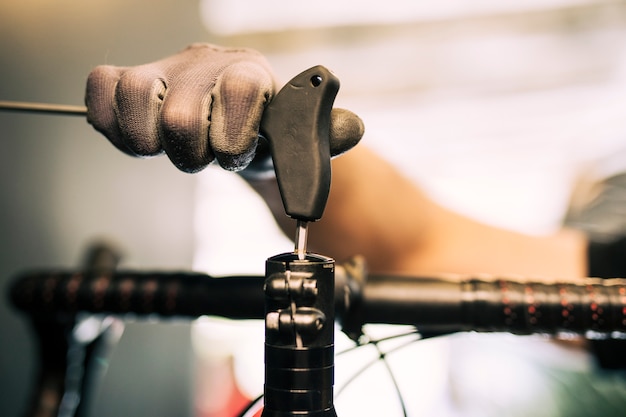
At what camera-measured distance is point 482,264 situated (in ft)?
3.37

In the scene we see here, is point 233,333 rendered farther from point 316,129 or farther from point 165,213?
point 316,129

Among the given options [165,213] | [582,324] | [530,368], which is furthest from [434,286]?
[165,213]

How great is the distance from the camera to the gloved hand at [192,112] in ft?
1.08

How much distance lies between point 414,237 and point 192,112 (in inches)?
31.6

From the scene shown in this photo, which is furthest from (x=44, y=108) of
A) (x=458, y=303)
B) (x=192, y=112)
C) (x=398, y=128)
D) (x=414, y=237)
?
(x=398, y=128)

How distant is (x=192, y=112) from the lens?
1.07 feet

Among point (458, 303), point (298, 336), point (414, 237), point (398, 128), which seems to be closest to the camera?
point (298, 336)

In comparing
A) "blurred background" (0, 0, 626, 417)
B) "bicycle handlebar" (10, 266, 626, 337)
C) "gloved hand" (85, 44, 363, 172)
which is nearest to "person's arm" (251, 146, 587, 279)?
"blurred background" (0, 0, 626, 417)

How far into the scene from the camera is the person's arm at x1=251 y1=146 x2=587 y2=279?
0.94 m

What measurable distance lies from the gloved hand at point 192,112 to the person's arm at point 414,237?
0.56 m

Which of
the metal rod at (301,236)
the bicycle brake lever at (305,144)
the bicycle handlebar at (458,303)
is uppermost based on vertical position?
the bicycle brake lever at (305,144)

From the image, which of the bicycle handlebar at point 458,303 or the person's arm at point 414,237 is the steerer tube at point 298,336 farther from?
the person's arm at point 414,237

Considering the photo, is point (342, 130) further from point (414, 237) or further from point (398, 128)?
point (398, 128)

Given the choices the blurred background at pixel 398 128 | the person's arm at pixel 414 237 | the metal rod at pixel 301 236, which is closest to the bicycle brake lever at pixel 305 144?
the metal rod at pixel 301 236
